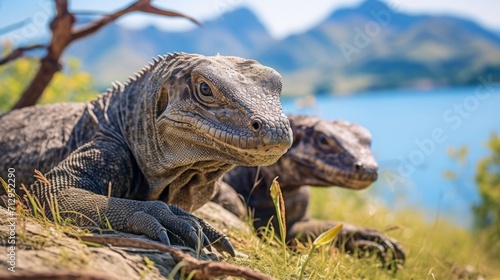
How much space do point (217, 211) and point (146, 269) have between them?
306 centimetres

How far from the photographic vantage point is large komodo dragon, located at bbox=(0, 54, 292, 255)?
3.97 metres

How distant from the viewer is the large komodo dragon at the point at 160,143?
3973mm

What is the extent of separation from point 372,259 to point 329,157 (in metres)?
1.38

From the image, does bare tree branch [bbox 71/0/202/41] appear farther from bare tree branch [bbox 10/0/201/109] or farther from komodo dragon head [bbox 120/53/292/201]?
komodo dragon head [bbox 120/53/292/201]

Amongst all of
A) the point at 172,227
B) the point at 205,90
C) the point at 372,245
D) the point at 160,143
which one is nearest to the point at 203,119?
the point at 205,90

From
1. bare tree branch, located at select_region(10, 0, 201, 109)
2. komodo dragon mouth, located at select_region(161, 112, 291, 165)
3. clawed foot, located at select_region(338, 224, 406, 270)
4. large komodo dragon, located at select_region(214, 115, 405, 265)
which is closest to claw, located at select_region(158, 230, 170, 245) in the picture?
komodo dragon mouth, located at select_region(161, 112, 291, 165)

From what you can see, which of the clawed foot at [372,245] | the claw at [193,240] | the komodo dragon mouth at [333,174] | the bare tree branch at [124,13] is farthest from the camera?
the bare tree branch at [124,13]

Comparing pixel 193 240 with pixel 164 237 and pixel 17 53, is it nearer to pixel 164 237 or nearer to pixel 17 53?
pixel 164 237

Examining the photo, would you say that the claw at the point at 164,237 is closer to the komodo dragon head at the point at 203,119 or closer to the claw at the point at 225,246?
the claw at the point at 225,246

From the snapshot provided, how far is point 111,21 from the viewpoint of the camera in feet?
27.6

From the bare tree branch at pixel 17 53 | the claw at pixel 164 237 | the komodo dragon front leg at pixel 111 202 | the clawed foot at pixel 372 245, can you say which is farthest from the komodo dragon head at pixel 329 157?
the bare tree branch at pixel 17 53

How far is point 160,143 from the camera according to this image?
189 inches

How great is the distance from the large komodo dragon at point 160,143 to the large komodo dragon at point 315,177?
5.21ft

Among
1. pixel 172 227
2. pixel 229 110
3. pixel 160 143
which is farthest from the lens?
pixel 160 143
